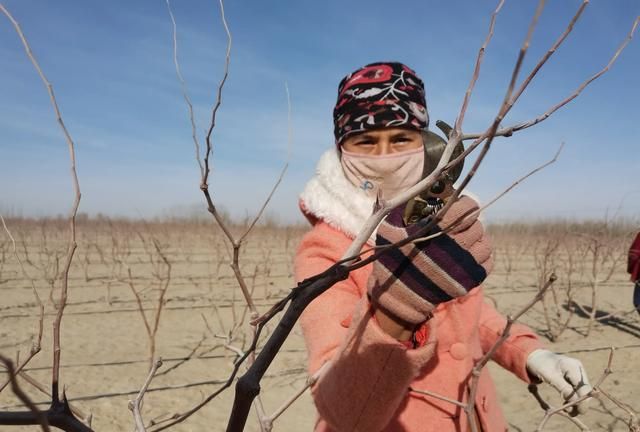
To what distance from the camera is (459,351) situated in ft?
3.61

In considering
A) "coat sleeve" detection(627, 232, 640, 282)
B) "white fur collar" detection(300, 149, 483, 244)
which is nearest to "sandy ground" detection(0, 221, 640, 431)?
"coat sleeve" detection(627, 232, 640, 282)

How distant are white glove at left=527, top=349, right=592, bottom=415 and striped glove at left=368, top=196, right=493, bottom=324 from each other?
62 cm

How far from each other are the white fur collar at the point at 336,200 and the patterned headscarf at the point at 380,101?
104 mm

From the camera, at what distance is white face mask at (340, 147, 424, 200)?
3.88ft

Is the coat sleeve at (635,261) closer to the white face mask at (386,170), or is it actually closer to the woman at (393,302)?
the woman at (393,302)

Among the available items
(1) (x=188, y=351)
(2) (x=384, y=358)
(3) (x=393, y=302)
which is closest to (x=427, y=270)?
(3) (x=393, y=302)

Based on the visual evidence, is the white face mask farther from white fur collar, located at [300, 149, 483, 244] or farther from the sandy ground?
the sandy ground

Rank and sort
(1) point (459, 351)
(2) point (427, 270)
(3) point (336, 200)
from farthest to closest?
(3) point (336, 200) < (1) point (459, 351) < (2) point (427, 270)

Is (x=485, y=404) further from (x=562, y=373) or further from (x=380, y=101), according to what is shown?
(x=380, y=101)

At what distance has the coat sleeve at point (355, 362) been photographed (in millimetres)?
747

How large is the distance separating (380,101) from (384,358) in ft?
2.52

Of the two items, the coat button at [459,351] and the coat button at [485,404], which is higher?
the coat button at [459,351]

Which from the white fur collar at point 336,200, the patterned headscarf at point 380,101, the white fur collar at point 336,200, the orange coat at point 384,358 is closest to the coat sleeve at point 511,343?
the orange coat at point 384,358

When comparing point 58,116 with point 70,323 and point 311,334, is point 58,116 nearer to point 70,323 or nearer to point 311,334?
point 311,334
